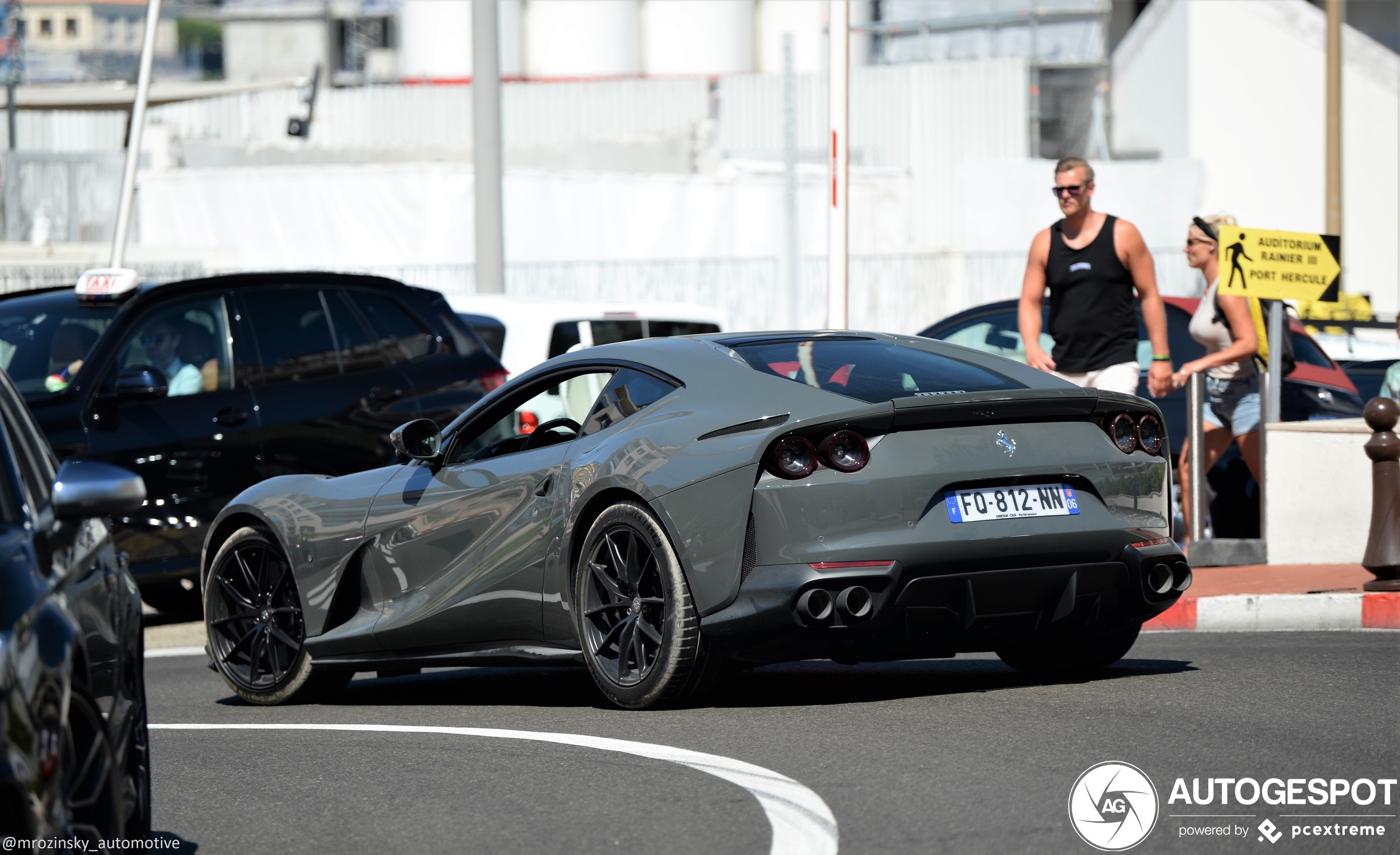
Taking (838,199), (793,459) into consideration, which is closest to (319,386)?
(838,199)

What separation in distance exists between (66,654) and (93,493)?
498 millimetres

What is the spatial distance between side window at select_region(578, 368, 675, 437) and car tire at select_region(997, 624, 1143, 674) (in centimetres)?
156

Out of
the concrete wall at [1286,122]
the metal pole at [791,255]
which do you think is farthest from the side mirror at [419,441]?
the concrete wall at [1286,122]

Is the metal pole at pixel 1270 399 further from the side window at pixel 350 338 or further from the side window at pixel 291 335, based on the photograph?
the side window at pixel 291 335

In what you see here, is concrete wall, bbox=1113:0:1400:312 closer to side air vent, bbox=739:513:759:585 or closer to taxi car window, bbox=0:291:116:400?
taxi car window, bbox=0:291:116:400

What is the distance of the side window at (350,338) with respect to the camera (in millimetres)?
10711

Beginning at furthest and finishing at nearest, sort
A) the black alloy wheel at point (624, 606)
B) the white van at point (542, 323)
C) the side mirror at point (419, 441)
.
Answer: the white van at point (542, 323) < the side mirror at point (419, 441) < the black alloy wheel at point (624, 606)

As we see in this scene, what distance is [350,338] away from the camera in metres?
Answer: 10.7

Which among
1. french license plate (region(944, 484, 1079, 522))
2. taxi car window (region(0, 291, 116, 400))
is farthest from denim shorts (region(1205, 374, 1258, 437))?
taxi car window (region(0, 291, 116, 400))

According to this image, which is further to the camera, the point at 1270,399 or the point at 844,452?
the point at 1270,399

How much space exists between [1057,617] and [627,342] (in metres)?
1.87

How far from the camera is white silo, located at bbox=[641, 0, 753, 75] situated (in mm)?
59094

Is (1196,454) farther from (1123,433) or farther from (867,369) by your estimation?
(867,369)

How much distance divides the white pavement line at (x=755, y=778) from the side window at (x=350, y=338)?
4196 mm
